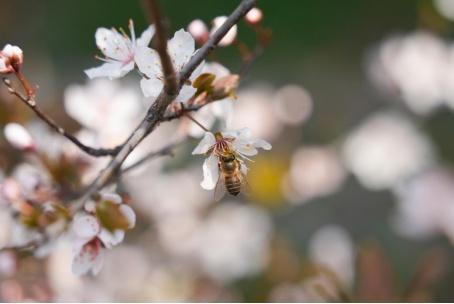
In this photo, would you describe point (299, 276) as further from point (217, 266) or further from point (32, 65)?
point (32, 65)

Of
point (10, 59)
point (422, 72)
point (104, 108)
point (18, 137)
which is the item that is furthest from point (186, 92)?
point (422, 72)

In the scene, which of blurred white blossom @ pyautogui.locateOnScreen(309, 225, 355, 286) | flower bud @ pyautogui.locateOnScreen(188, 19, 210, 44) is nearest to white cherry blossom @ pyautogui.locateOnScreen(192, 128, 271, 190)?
flower bud @ pyautogui.locateOnScreen(188, 19, 210, 44)

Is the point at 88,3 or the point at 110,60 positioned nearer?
the point at 110,60

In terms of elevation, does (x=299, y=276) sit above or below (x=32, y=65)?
below

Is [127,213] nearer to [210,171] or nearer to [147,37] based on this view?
[210,171]

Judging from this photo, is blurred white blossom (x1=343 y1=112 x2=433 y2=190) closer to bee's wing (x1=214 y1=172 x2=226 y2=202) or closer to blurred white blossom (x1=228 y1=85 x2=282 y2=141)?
blurred white blossom (x1=228 y1=85 x2=282 y2=141)

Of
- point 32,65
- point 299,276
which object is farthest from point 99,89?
point 32,65

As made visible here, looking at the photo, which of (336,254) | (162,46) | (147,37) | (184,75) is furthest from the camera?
(336,254)
